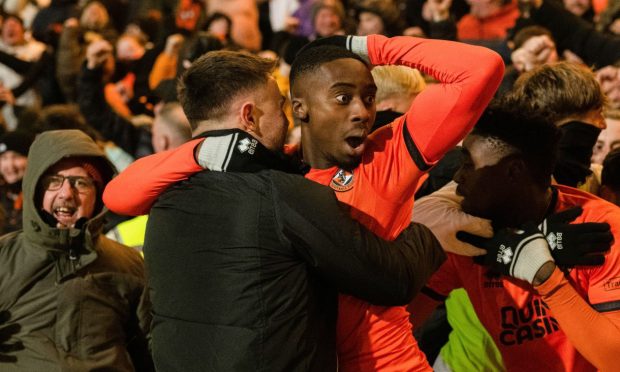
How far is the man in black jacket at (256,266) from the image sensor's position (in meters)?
2.66

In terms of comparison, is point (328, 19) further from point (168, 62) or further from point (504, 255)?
point (504, 255)

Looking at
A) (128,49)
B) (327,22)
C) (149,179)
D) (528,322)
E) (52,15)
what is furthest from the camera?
(52,15)

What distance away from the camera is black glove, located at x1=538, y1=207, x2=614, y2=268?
303 cm

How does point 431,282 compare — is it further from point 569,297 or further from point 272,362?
point 272,362

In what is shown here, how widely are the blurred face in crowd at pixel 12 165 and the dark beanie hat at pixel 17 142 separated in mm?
27

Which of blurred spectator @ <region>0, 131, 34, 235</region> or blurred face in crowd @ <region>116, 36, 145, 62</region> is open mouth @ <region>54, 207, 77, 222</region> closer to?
blurred spectator @ <region>0, 131, 34, 235</region>

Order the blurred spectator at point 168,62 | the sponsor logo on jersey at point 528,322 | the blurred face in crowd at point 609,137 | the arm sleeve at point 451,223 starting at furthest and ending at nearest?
the blurred spectator at point 168,62 → the blurred face in crowd at point 609,137 → the sponsor logo on jersey at point 528,322 → the arm sleeve at point 451,223

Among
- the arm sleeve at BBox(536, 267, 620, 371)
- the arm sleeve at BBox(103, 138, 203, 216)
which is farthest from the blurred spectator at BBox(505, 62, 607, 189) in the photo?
the arm sleeve at BBox(103, 138, 203, 216)

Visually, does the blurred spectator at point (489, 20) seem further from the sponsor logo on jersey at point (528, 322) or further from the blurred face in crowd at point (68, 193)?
the sponsor logo on jersey at point (528, 322)

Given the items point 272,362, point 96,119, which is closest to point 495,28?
point 96,119

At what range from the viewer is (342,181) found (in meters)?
2.96

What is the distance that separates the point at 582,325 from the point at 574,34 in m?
4.28

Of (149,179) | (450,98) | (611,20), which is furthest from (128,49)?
(450,98)

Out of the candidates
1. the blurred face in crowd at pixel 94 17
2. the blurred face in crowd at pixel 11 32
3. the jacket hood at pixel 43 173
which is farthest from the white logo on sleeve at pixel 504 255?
the blurred face in crowd at pixel 11 32
